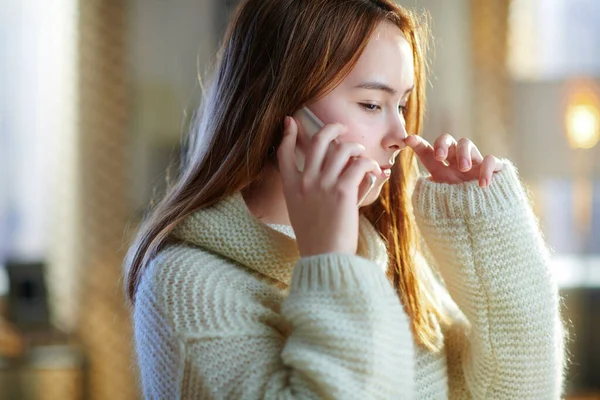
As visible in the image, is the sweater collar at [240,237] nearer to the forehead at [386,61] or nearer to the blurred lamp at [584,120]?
the forehead at [386,61]

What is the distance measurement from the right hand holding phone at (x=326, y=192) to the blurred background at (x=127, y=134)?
7.77 feet

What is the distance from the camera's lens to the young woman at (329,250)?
3.22ft

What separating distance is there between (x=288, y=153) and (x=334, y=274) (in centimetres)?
20

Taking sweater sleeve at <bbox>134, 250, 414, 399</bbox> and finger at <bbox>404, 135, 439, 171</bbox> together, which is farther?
finger at <bbox>404, 135, 439, 171</bbox>

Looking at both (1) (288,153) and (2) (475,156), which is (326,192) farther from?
(2) (475,156)

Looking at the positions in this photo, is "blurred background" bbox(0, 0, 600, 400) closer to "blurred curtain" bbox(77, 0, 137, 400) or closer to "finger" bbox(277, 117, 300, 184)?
"blurred curtain" bbox(77, 0, 137, 400)

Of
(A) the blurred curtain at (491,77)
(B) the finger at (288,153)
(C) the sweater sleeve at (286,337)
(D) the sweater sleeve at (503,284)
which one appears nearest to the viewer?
(C) the sweater sleeve at (286,337)

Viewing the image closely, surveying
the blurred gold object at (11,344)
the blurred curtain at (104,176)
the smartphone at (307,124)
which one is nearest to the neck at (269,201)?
the smartphone at (307,124)

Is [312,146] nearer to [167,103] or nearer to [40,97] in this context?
[167,103]

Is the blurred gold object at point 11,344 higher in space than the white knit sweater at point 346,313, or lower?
lower

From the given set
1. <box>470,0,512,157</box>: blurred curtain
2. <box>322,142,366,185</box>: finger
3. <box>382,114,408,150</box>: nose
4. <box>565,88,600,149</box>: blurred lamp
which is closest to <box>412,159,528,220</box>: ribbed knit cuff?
<box>382,114,408,150</box>: nose

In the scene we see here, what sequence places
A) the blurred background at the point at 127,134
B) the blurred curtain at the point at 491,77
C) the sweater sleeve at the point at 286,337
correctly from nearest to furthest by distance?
1. the sweater sleeve at the point at 286,337
2. the blurred background at the point at 127,134
3. the blurred curtain at the point at 491,77

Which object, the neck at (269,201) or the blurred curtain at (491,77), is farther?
the blurred curtain at (491,77)

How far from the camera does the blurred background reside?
3465 mm
